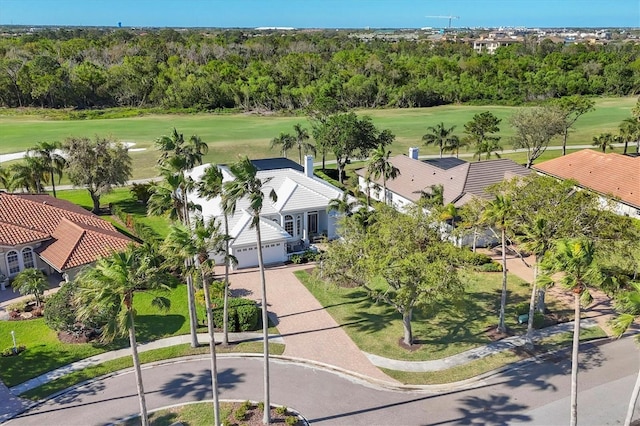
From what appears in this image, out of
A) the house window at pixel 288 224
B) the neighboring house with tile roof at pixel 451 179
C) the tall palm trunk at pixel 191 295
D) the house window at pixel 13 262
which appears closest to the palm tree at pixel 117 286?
the tall palm trunk at pixel 191 295

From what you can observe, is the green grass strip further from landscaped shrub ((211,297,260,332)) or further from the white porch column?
the white porch column

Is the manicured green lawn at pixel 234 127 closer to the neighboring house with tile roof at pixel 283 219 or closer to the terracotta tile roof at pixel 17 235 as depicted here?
the neighboring house with tile roof at pixel 283 219

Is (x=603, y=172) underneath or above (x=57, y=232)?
above

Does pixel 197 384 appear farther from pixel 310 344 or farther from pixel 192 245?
pixel 192 245

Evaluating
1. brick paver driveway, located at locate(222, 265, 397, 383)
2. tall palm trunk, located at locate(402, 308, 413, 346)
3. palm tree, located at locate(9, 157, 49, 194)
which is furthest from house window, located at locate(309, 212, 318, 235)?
palm tree, located at locate(9, 157, 49, 194)

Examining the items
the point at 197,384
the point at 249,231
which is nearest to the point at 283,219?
the point at 249,231
